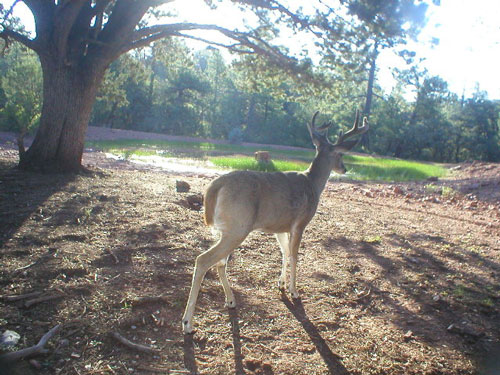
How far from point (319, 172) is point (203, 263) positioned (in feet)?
8.99

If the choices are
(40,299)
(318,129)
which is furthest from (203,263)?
(318,129)

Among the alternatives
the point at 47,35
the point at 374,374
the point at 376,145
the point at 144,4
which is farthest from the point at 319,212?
the point at 376,145

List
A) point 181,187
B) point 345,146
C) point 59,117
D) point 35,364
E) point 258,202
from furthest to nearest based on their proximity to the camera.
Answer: point 59,117 < point 181,187 < point 345,146 < point 258,202 < point 35,364

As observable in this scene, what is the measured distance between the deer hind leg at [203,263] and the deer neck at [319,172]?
2.01m

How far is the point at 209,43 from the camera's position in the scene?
1112 cm

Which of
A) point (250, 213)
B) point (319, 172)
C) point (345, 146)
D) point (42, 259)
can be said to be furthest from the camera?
point (345, 146)

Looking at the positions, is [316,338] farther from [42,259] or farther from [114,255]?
[42,259]

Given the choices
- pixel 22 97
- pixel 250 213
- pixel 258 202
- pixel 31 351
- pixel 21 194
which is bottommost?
pixel 31 351

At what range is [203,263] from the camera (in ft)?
13.5

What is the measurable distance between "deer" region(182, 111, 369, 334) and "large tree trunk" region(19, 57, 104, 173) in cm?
661

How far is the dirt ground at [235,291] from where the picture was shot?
143 inches

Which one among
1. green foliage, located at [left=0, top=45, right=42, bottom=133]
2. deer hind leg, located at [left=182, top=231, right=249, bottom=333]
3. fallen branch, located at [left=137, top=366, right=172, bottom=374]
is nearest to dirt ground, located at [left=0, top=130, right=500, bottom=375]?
fallen branch, located at [left=137, top=366, right=172, bottom=374]

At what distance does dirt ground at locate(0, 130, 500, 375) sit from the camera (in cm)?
363

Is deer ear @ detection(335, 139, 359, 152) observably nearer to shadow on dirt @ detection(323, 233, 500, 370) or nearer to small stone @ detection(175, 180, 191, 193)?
shadow on dirt @ detection(323, 233, 500, 370)
